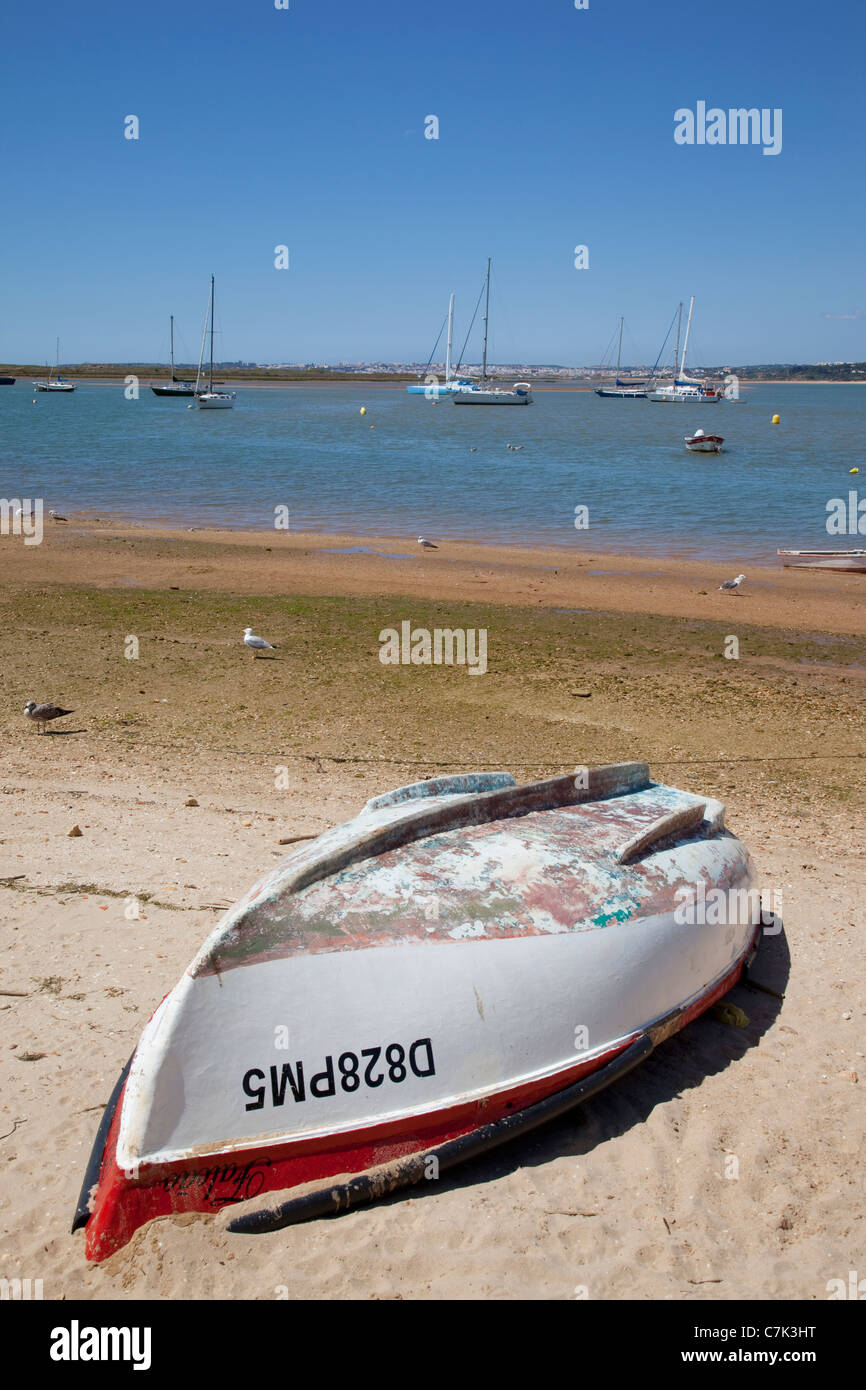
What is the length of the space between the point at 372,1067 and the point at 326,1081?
0.19m

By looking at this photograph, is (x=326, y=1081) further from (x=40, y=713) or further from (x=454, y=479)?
(x=454, y=479)

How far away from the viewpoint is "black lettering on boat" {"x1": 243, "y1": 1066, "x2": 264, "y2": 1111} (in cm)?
372

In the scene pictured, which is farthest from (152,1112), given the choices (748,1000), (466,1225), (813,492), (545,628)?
(813,492)

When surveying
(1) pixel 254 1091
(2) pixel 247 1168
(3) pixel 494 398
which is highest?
(3) pixel 494 398

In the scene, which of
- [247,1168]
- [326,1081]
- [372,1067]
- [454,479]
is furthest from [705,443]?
[247,1168]

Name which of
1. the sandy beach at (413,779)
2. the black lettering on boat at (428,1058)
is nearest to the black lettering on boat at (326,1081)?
the black lettering on boat at (428,1058)

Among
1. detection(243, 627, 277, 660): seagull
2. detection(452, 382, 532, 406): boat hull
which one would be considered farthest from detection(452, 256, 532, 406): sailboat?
detection(243, 627, 277, 660): seagull

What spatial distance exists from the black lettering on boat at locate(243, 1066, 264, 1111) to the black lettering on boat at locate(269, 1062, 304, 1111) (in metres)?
0.04

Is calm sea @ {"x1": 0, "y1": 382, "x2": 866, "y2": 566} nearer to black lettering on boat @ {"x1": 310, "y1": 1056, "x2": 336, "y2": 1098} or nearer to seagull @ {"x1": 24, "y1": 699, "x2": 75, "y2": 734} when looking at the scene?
seagull @ {"x1": 24, "y1": 699, "x2": 75, "y2": 734}

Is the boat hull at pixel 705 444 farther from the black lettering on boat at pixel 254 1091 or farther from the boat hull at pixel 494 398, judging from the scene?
Result: the boat hull at pixel 494 398

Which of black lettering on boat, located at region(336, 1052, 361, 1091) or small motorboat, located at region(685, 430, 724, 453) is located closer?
black lettering on boat, located at region(336, 1052, 361, 1091)

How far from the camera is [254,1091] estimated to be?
3.73m

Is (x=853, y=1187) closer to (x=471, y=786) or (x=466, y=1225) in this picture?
(x=466, y=1225)

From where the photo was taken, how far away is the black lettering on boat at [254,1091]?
3.72 m
